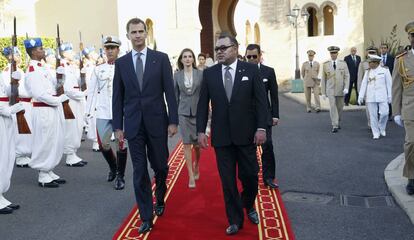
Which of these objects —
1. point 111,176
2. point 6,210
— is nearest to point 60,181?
point 111,176

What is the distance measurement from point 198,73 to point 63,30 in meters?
17.9

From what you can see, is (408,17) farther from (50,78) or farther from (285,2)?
(50,78)

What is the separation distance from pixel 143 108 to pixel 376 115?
7.42 meters

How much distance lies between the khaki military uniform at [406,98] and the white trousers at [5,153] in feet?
16.2

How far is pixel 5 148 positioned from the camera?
646cm

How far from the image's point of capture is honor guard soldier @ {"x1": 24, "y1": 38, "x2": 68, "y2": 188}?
741cm

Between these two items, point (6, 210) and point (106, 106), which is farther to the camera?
point (106, 106)

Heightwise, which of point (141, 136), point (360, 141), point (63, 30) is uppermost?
point (63, 30)

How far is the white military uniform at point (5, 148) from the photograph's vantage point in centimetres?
635

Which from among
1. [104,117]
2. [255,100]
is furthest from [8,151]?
[255,100]

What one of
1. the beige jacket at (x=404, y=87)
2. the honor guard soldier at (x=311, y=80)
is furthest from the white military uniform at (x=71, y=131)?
the honor guard soldier at (x=311, y=80)

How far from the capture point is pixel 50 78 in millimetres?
7691

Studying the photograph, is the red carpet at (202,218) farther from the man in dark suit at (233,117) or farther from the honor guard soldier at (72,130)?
the honor guard soldier at (72,130)

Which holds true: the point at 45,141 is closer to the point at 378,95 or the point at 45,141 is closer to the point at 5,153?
the point at 5,153
